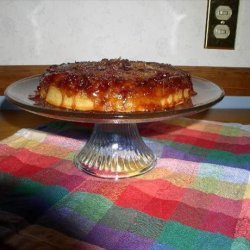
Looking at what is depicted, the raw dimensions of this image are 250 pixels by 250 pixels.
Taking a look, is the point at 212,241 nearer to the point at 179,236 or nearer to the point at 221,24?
the point at 179,236

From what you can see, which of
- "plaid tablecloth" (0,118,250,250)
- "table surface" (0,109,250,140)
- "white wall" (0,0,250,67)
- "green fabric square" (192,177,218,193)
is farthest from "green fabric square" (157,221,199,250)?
"white wall" (0,0,250,67)

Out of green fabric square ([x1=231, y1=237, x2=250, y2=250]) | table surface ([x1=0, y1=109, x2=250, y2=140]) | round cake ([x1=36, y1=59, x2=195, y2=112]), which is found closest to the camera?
green fabric square ([x1=231, y1=237, x2=250, y2=250])

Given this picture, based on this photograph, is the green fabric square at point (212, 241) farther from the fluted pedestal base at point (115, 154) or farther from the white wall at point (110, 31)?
the white wall at point (110, 31)

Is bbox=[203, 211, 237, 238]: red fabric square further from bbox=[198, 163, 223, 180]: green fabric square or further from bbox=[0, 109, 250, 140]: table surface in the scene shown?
bbox=[0, 109, 250, 140]: table surface

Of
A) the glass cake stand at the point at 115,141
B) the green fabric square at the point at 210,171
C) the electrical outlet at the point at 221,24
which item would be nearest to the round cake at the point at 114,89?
the glass cake stand at the point at 115,141

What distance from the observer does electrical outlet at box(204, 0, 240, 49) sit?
1.00 meters

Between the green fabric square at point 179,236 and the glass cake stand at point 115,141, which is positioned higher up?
the glass cake stand at point 115,141

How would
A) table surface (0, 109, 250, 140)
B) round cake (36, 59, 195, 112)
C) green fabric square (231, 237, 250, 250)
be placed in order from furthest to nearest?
table surface (0, 109, 250, 140)
round cake (36, 59, 195, 112)
green fabric square (231, 237, 250, 250)

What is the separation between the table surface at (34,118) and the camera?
3.11 feet

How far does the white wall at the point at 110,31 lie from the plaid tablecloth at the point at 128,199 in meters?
0.36

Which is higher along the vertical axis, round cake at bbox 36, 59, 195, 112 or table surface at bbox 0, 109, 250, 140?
round cake at bbox 36, 59, 195, 112

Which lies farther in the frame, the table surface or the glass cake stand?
the table surface

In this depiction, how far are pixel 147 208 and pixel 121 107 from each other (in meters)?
0.17

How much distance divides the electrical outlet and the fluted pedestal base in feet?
1.62
